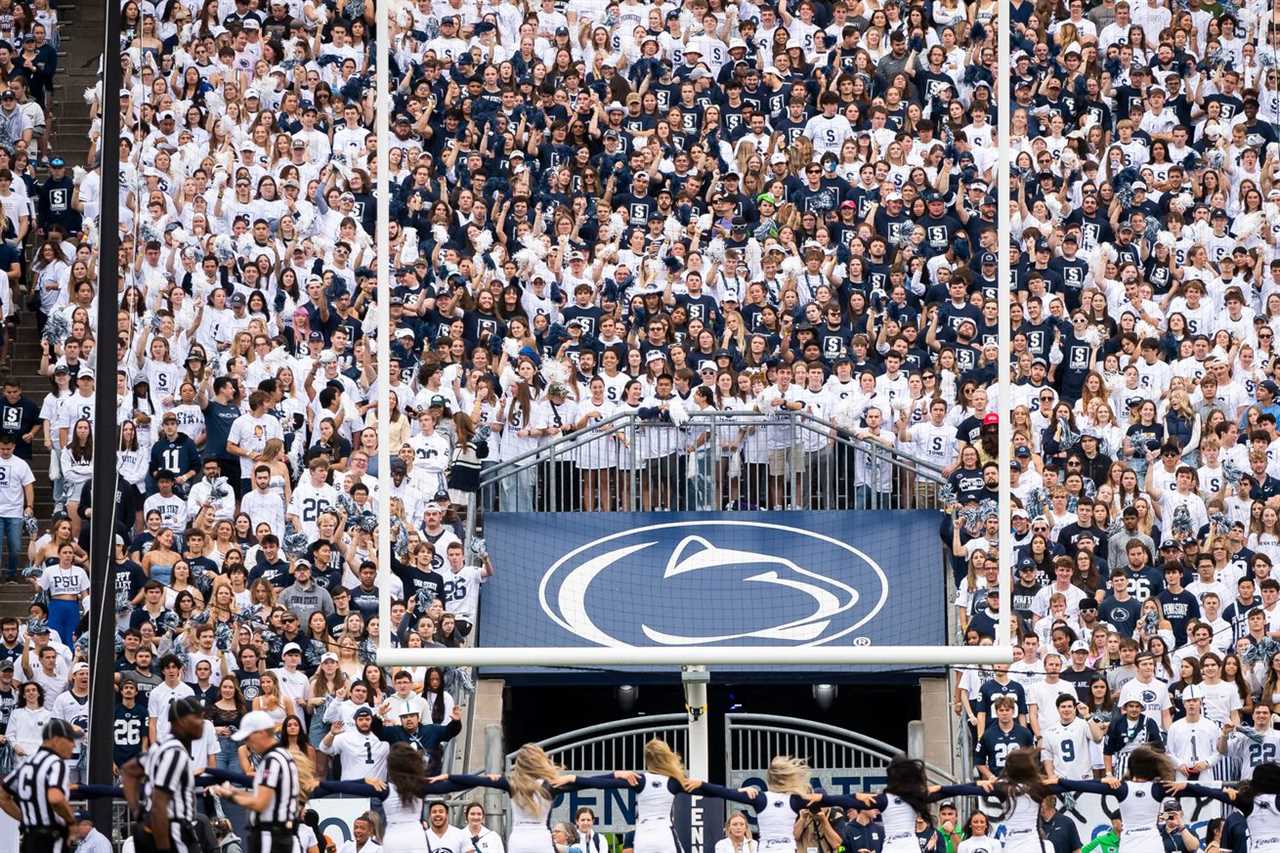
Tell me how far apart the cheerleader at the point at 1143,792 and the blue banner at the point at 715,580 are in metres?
3.92

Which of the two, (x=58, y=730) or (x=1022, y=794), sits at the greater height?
(x=58, y=730)

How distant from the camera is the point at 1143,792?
13.0m

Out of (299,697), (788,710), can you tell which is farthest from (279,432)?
(788,710)

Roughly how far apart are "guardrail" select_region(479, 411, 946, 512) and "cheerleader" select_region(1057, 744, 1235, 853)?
16.2 feet

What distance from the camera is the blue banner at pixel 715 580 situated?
17078 millimetres

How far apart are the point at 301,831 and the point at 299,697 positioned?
2.10 m

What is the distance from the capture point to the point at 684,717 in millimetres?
15812

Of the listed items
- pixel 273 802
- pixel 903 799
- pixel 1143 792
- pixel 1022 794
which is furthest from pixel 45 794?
pixel 1143 792

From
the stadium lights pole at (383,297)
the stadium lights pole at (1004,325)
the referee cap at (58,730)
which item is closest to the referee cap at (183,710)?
the referee cap at (58,730)

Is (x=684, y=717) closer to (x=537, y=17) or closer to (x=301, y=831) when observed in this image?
(x=301, y=831)

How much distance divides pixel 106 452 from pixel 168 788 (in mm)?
2008

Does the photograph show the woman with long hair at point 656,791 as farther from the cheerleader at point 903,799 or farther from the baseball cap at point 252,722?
the baseball cap at point 252,722

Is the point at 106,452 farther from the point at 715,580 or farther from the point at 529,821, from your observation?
the point at 715,580

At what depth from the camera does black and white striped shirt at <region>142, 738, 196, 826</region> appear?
37.8ft
